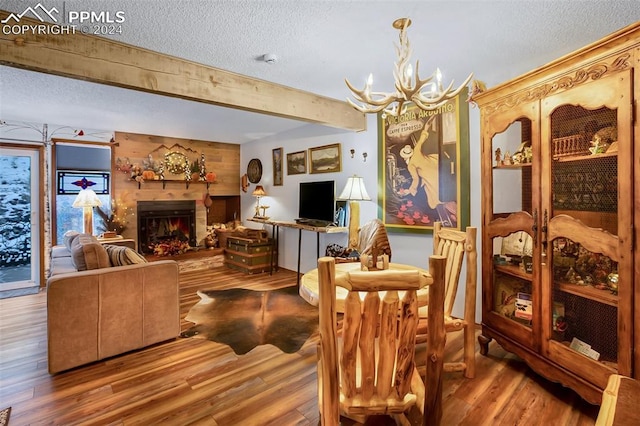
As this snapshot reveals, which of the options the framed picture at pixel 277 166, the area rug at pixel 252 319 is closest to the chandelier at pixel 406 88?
the area rug at pixel 252 319

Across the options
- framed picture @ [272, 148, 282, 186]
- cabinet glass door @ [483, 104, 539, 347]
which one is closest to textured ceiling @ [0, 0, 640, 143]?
cabinet glass door @ [483, 104, 539, 347]

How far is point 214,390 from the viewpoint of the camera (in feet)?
6.97

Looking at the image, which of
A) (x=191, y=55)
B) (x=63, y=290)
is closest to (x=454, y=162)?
(x=191, y=55)

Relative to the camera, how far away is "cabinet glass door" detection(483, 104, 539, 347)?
7.09 ft

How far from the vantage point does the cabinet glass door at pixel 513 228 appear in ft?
7.09

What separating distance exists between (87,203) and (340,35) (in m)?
4.35

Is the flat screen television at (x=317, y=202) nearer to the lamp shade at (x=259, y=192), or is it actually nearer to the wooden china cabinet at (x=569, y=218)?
the lamp shade at (x=259, y=192)

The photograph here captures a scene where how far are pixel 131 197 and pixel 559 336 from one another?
238 inches

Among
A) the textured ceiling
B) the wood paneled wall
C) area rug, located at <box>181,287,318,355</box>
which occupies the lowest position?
area rug, located at <box>181,287,318,355</box>

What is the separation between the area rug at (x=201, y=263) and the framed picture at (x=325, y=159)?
2.52 metres

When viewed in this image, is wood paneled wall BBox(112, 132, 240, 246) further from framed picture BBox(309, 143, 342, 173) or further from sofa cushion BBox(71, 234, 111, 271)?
sofa cushion BBox(71, 234, 111, 271)

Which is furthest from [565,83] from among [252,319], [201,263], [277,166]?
[201,263]

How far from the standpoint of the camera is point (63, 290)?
2361 millimetres

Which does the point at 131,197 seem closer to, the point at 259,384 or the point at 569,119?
the point at 259,384
